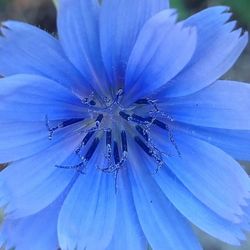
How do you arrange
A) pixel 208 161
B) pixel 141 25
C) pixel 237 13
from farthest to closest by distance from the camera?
pixel 237 13
pixel 208 161
pixel 141 25

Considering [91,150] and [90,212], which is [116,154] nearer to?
[91,150]

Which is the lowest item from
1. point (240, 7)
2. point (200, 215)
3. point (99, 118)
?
point (200, 215)

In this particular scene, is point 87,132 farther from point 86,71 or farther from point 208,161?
point 208,161

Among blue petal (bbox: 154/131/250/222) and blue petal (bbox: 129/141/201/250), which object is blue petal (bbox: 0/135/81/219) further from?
blue petal (bbox: 154/131/250/222)

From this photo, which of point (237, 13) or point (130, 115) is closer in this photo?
point (130, 115)

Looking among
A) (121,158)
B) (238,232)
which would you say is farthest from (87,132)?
(238,232)

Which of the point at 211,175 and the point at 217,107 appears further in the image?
the point at 211,175

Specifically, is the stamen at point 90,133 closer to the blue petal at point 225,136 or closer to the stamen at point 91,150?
the stamen at point 91,150

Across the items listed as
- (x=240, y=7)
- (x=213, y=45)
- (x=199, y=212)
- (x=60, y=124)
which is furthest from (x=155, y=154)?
(x=240, y=7)
